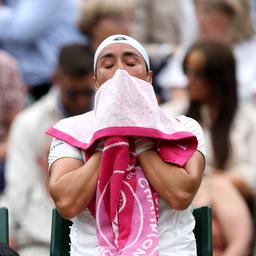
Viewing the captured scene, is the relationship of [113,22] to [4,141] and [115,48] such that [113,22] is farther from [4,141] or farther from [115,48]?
[115,48]

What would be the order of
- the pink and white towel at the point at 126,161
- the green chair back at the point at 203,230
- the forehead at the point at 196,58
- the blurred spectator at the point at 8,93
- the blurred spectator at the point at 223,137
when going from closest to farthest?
1. the pink and white towel at the point at 126,161
2. the green chair back at the point at 203,230
3. the blurred spectator at the point at 223,137
4. the forehead at the point at 196,58
5. the blurred spectator at the point at 8,93

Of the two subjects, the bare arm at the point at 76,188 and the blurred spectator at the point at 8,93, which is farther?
the blurred spectator at the point at 8,93

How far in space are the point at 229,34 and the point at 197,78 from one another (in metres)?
1.00

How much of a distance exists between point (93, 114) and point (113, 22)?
3700 millimetres

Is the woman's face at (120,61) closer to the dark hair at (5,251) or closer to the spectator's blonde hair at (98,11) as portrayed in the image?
the dark hair at (5,251)

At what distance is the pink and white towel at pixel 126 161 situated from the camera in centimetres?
397

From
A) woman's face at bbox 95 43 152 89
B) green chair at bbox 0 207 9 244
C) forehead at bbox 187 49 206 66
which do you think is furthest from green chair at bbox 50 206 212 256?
forehead at bbox 187 49 206 66

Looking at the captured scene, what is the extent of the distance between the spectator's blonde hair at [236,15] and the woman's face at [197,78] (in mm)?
824

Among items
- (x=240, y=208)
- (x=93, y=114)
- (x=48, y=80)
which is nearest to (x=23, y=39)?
(x=48, y=80)

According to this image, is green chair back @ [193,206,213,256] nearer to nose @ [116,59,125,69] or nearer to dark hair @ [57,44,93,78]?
nose @ [116,59,125,69]

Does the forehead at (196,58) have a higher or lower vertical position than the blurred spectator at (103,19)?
lower

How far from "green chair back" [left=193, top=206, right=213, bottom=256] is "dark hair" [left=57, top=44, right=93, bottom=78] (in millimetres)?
2566

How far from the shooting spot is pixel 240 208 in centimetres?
643

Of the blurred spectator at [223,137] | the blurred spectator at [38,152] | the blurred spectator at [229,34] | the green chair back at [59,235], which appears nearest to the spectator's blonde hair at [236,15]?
the blurred spectator at [229,34]
